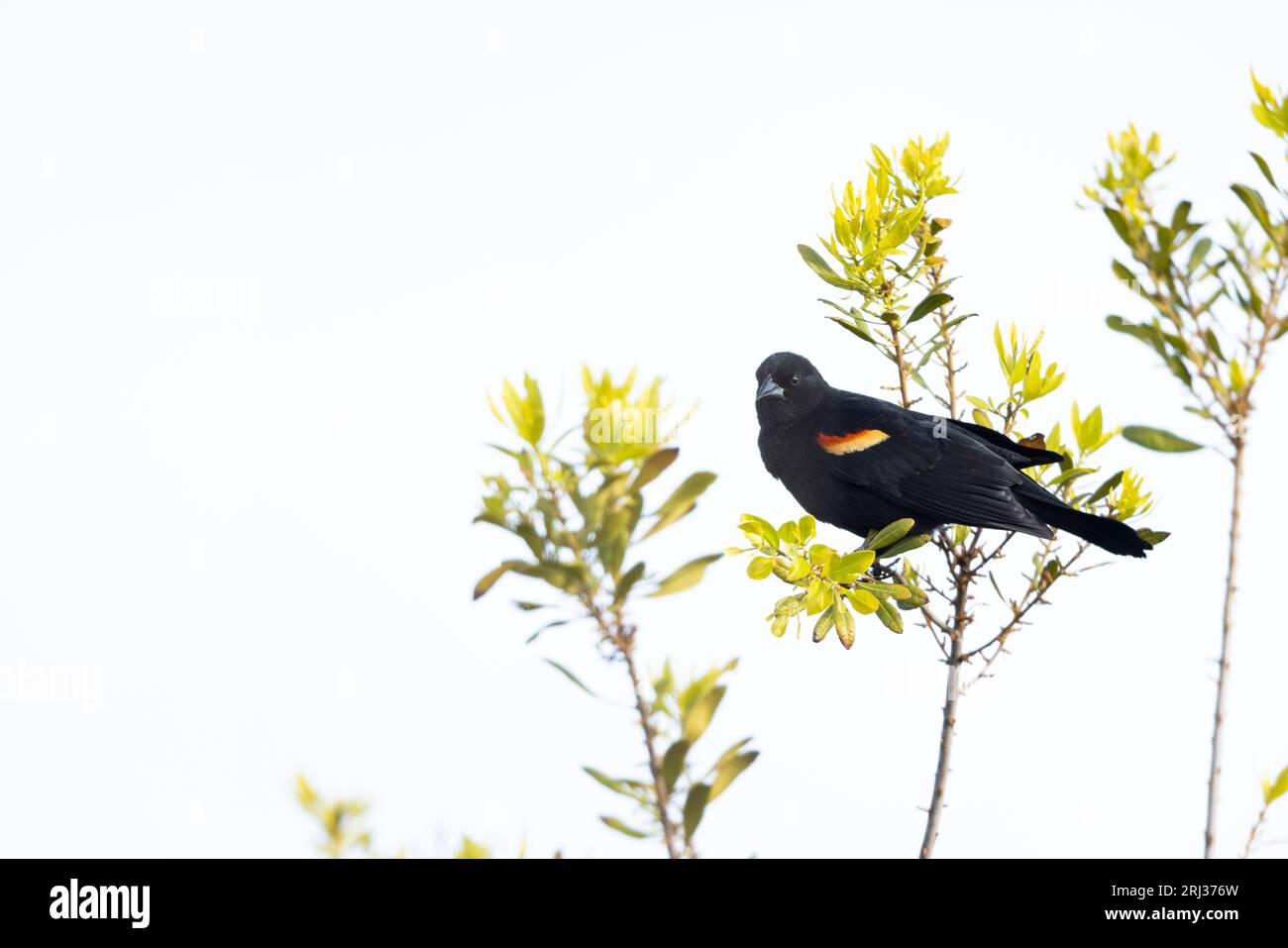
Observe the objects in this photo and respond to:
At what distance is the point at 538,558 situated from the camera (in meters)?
1.81

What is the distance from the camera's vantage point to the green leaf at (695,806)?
1791 millimetres

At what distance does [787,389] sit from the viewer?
4.11 m

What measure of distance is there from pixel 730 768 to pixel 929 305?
1.41 metres

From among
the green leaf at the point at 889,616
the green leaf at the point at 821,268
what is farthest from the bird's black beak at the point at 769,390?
the green leaf at the point at 889,616

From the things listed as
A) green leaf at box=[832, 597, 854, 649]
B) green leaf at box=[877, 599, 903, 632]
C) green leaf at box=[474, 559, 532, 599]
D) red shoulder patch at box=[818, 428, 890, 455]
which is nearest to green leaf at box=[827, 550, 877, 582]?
green leaf at box=[832, 597, 854, 649]

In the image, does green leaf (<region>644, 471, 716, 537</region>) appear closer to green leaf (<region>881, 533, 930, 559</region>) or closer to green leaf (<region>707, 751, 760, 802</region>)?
green leaf (<region>707, 751, 760, 802</region>)

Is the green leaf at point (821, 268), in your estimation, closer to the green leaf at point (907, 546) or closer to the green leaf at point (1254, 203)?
the green leaf at point (907, 546)

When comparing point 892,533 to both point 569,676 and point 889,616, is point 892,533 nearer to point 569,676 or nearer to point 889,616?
point 889,616

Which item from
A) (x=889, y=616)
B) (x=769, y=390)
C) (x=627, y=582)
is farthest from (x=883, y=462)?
(x=627, y=582)

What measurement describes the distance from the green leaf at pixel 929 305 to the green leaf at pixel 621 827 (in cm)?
141

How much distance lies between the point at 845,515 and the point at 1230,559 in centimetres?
155

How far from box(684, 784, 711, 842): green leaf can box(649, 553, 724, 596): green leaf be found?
0.30 meters

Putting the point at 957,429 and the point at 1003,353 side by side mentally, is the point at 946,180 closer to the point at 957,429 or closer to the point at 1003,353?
the point at 1003,353

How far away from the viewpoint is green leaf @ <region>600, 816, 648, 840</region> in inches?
73.0
